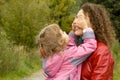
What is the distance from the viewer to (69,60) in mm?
3664

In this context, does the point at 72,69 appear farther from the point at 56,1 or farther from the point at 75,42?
the point at 56,1

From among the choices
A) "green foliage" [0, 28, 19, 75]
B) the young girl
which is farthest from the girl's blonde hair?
"green foliage" [0, 28, 19, 75]

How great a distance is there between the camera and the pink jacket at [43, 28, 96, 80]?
361 cm

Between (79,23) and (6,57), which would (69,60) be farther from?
(6,57)

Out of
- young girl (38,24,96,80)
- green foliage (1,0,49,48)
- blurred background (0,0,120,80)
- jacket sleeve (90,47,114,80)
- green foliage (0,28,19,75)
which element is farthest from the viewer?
green foliage (1,0,49,48)

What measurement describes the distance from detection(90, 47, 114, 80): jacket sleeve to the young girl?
0.31ft

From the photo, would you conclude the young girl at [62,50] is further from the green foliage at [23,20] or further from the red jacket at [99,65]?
the green foliage at [23,20]

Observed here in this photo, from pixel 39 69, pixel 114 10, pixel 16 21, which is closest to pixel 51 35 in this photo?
pixel 39 69

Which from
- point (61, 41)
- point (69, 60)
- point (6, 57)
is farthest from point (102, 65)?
point (6, 57)

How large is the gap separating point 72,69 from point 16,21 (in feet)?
77.8

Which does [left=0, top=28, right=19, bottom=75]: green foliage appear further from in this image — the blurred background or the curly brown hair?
the curly brown hair

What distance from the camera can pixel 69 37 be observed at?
3.80 metres

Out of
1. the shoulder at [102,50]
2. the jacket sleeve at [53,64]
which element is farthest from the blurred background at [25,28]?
the shoulder at [102,50]

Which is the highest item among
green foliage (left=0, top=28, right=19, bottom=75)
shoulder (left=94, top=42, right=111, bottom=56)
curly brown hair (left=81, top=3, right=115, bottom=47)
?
curly brown hair (left=81, top=3, right=115, bottom=47)
